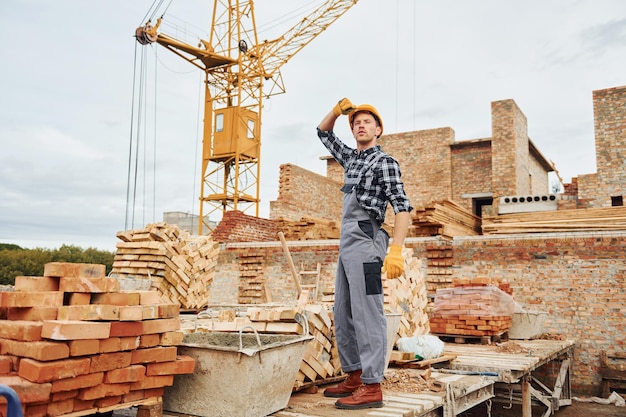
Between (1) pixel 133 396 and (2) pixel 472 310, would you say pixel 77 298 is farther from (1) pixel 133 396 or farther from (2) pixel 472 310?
(2) pixel 472 310

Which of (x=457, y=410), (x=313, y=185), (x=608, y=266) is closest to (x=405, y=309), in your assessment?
(x=457, y=410)

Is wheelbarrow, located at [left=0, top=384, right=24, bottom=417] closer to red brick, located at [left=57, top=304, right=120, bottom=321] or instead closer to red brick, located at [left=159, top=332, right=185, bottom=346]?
red brick, located at [left=57, top=304, right=120, bottom=321]

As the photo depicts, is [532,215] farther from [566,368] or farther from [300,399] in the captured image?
[300,399]

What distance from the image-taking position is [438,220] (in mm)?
12344

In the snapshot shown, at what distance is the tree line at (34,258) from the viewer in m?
19.8

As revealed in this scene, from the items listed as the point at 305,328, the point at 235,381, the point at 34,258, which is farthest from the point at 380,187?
the point at 34,258

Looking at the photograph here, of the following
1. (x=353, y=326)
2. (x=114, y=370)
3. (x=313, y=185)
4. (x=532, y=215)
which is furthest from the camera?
(x=313, y=185)

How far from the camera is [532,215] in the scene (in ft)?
44.2

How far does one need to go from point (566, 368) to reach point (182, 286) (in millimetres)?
6807

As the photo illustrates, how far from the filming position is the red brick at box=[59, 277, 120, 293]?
309cm

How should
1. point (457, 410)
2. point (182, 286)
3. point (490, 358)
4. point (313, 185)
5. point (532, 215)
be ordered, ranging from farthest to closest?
point (313, 185), point (532, 215), point (182, 286), point (490, 358), point (457, 410)

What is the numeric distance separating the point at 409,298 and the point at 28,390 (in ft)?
17.8

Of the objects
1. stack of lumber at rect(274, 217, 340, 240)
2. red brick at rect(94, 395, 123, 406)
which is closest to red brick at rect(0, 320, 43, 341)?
red brick at rect(94, 395, 123, 406)

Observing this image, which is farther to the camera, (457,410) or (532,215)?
(532,215)
